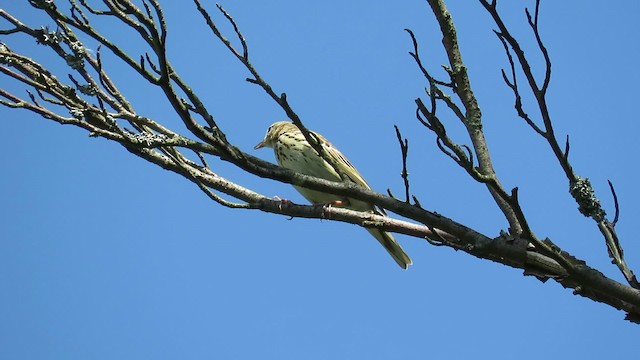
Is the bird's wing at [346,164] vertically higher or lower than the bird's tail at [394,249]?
higher

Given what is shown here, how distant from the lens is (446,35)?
12.8 feet

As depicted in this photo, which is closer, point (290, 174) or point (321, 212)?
point (290, 174)

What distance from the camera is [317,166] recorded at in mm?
6312

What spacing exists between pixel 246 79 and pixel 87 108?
73 cm

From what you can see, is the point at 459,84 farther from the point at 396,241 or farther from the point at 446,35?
the point at 396,241

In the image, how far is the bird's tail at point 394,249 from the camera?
599 cm

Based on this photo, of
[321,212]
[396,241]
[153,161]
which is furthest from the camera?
[396,241]

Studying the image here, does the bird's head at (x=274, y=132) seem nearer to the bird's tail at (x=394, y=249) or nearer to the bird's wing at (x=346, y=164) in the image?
the bird's wing at (x=346, y=164)

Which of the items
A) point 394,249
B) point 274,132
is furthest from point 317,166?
point 274,132

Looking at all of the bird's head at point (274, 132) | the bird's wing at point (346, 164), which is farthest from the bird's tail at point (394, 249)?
the bird's head at point (274, 132)

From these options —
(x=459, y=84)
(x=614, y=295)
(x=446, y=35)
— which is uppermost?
(x=446, y=35)

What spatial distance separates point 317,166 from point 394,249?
98cm

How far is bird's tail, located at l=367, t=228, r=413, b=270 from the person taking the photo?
5992 mm

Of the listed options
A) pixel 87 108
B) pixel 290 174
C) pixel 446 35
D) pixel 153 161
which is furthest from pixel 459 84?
pixel 87 108
